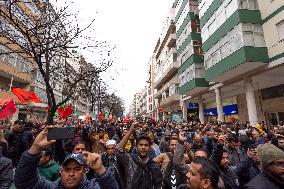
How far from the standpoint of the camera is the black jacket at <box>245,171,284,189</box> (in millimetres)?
2832

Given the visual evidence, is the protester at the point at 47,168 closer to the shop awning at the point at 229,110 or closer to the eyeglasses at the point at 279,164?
the eyeglasses at the point at 279,164

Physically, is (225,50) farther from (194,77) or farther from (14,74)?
(14,74)

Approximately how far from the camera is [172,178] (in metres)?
4.27

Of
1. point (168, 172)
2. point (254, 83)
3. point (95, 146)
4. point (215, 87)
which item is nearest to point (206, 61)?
point (215, 87)

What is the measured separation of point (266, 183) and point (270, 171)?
0.19 meters

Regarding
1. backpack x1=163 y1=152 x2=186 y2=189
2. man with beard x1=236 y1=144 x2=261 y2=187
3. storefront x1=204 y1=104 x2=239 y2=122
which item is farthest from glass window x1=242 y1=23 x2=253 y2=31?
backpack x1=163 y1=152 x2=186 y2=189

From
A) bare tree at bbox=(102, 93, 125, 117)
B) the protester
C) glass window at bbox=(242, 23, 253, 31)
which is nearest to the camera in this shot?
the protester

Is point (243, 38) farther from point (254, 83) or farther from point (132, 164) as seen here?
point (132, 164)

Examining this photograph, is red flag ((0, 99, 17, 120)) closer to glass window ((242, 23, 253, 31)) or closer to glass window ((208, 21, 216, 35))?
glass window ((242, 23, 253, 31))

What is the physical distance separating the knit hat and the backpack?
1623mm

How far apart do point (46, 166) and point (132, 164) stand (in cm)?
159

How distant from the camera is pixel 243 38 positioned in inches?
683

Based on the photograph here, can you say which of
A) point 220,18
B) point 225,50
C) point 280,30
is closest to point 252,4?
point 220,18

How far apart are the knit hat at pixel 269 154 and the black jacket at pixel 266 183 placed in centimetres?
15
